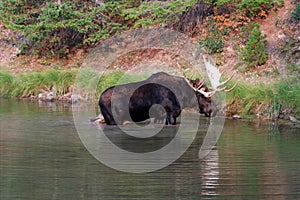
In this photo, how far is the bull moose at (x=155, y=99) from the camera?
15.4m

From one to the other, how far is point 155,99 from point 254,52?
9.20 meters

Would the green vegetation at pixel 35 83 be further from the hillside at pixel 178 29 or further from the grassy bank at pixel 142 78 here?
the hillside at pixel 178 29

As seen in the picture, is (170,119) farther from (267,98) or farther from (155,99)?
(267,98)

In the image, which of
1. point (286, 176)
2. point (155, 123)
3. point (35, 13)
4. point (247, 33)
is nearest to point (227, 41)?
point (247, 33)

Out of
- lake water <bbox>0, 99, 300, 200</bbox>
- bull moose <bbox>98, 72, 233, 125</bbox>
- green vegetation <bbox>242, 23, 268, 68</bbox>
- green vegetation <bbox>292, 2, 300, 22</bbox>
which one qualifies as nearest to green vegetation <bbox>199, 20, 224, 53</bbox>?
green vegetation <bbox>242, 23, 268, 68</bbox>

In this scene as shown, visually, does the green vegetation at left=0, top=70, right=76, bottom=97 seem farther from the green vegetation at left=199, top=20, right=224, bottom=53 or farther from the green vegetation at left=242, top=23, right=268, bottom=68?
the green vegetation at left=242, top=23, right=268, bottom=68

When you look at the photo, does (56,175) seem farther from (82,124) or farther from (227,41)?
(227,41)

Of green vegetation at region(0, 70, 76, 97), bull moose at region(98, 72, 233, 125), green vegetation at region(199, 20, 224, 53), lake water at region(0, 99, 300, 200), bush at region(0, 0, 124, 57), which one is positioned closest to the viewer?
lake water at region(0, 99, 300, 200)

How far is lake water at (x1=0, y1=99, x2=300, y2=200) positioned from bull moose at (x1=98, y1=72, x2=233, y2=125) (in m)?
0.71

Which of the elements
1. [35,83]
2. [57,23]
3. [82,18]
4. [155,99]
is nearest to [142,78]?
[35,83]

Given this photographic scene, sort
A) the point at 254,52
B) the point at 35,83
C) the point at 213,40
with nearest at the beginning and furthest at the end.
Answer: the point at 35,83 < the point at 254,52 < the point at 213,40

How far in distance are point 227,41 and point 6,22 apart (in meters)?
8.79

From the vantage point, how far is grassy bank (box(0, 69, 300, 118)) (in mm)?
17109

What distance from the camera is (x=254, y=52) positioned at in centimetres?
2395
